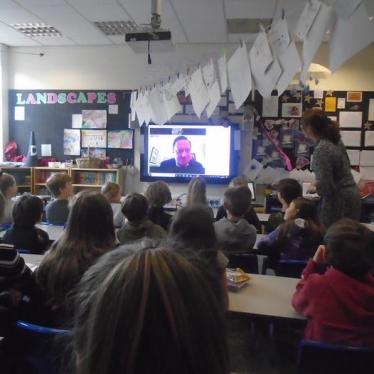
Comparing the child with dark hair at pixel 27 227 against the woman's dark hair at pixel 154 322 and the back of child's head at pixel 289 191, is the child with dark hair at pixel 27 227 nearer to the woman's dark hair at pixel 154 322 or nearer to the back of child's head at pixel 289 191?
the back of child's head at pixel 289 191

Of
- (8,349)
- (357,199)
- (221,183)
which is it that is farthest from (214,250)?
(221,183)

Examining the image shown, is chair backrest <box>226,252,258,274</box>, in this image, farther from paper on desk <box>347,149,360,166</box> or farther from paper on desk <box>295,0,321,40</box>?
paper on desk <box>347,149,360,166</box>

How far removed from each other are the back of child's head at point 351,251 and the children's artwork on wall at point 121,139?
4.72 metres

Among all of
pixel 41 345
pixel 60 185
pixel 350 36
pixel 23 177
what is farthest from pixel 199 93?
pixel 23 177

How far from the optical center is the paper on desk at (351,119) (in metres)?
5.41

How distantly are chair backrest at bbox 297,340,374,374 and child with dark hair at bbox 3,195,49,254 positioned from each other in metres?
1.84

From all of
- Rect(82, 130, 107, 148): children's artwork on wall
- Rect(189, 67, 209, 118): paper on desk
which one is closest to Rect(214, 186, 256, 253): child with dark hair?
Rect(189, 67, 209, 118): paper on desk

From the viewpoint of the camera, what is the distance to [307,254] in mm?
2518

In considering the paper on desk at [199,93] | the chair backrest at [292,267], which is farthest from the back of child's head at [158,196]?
the chair backrest at [292,267]

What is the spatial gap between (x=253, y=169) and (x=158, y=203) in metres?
2.76

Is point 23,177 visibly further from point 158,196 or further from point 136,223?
point 136,223

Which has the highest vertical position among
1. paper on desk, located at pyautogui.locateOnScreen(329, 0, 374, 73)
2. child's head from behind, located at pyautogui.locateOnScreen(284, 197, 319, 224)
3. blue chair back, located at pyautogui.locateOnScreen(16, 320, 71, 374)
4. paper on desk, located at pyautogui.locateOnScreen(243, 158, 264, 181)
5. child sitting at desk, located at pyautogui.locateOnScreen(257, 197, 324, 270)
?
paper on desk, located at pyautogui.locateOnScreen(329, 0, 374, 73)

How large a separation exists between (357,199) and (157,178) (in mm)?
3676

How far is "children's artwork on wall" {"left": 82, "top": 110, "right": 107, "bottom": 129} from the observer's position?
19.8 ft
